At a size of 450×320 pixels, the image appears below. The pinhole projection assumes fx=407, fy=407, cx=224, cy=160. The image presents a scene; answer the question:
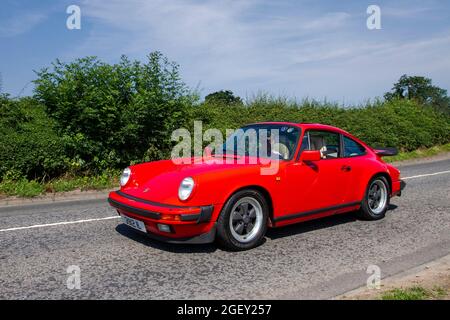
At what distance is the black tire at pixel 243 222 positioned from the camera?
456cm

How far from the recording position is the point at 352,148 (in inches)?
245

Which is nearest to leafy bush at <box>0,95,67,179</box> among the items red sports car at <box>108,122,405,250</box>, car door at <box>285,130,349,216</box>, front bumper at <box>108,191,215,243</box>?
red sports car at <box>108,122,405,250</box>

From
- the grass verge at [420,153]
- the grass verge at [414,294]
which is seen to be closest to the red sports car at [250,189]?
the grass verge at [414,294]

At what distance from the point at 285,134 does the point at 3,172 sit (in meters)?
6.95

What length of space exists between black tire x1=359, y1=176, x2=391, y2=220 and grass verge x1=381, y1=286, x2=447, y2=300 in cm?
264

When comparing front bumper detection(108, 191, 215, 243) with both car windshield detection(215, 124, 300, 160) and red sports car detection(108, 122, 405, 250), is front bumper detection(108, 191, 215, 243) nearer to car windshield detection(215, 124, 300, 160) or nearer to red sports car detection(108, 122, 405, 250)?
red sports car detection(108, 122, 405, 250)

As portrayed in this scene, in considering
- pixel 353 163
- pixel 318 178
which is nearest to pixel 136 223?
pixel 318 178

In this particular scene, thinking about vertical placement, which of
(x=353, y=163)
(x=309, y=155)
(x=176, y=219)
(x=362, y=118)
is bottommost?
(x=176, y=219)

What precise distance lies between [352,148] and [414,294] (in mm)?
3098

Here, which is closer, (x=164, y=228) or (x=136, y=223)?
(x=164, y=228)

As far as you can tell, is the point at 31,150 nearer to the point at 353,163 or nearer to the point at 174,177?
the point at 174,177

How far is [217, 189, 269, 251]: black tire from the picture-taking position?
4559 mm
